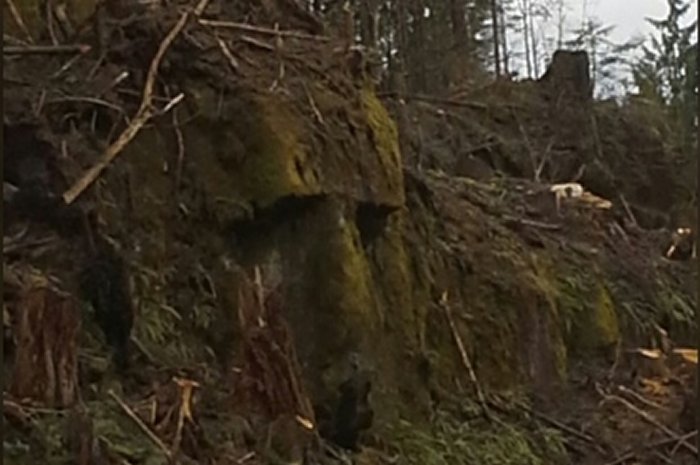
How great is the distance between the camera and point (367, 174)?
25.0 feet

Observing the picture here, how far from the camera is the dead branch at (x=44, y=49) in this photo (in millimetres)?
5949

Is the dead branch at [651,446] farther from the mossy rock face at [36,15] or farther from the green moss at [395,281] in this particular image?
the mossy rock face at [36,15]

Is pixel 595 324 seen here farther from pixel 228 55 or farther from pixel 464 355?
pixel 228 55

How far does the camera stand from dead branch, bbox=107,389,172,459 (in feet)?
16.2

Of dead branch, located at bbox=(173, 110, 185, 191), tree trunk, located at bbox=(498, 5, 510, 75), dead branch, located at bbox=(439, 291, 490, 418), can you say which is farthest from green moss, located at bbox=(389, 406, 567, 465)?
tree trunk, located at bbox=(498, 5, 510, 75)

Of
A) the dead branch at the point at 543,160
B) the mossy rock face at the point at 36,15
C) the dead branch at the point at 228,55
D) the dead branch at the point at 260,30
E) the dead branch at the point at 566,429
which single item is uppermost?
the mossy rock face at the point at 36,15

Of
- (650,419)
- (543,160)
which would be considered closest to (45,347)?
(650,419)

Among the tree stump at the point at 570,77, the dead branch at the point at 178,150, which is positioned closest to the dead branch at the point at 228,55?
the dead branch at the point at 178,150

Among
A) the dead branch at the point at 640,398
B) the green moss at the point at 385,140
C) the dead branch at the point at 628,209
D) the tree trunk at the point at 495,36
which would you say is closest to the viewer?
the green moss at the point at 385,140

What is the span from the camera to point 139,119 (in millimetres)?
6191

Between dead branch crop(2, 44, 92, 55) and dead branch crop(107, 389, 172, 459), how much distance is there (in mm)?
1913

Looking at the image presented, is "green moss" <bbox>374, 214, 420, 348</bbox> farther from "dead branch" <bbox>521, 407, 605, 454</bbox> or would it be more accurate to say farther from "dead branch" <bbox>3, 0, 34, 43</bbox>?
"dead branch" <bbox>3, 0, 34, 43</bbox>

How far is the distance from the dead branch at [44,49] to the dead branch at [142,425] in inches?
75.3

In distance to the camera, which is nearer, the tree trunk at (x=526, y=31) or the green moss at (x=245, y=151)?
the green moss at (x=245, y=151)
